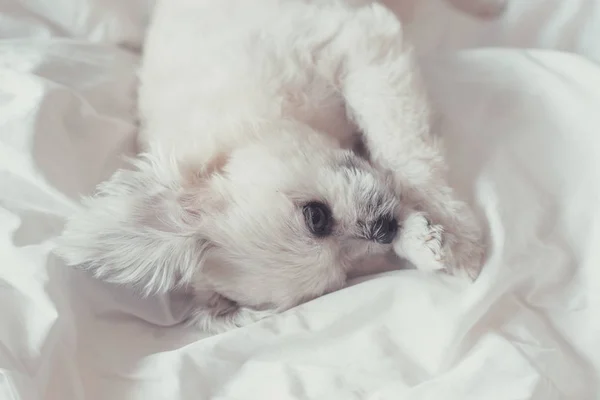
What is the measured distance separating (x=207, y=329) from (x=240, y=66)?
0.64 metres

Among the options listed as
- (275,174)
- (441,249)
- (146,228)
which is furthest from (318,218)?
(146,228)

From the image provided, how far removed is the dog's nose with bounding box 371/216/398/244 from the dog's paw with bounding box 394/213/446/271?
2 cm

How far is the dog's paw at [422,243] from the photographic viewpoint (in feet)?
4.74

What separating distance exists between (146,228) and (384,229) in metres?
0.54

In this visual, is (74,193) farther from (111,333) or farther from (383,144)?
(383,144)

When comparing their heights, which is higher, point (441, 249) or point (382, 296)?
point (441, 249)

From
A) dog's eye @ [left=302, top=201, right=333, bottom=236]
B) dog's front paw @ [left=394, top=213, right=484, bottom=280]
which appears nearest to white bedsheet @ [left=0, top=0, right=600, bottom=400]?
dog's front paw @ [left=394, top=213, right=484, bottom=280]

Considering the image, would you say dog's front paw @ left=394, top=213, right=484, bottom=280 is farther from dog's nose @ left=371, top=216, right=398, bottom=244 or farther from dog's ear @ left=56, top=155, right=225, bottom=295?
dog's ear @ left=56, top=155, right=225, bottom=295

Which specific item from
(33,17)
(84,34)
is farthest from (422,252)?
(33,17)

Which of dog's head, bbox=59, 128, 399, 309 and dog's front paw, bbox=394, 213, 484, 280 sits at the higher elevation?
dog's front paw, bbox=394, 213, 484, 280

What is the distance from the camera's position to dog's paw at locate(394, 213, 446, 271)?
1.44m

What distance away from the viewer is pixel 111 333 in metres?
1.56

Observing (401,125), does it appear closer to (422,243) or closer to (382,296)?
(422,243)

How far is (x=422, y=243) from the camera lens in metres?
1.47
